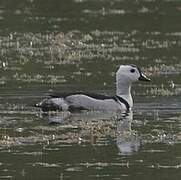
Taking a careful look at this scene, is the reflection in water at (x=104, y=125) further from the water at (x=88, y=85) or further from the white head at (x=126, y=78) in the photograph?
the white head at (x=126, y=78)

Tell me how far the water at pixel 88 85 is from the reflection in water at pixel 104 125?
0.6 inches

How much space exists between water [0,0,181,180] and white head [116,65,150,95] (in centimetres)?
29

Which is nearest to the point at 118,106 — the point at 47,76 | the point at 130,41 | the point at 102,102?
the point at 102,102

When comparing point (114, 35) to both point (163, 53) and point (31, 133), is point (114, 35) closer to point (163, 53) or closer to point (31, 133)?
point (163, 53)

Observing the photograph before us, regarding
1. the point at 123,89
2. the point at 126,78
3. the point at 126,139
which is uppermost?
the point at 126,78

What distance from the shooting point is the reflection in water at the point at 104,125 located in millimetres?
14020

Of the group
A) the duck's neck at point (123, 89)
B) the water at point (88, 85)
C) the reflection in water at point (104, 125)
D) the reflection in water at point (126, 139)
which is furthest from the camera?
the duck's neck at point (123, 89)

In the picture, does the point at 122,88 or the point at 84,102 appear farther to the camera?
the point at 122,88

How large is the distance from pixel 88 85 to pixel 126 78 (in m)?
1.27

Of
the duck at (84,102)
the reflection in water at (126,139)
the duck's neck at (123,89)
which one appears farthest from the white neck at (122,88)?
the reflection in water at (126,139)

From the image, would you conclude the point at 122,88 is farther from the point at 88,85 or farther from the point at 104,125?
the point at 104,125

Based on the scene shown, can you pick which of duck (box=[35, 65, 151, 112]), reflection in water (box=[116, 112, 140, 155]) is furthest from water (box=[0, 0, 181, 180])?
duck (box=[35, 65, 151, 112])

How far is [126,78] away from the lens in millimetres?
18438

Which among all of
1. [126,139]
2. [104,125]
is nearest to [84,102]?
[104,125]
